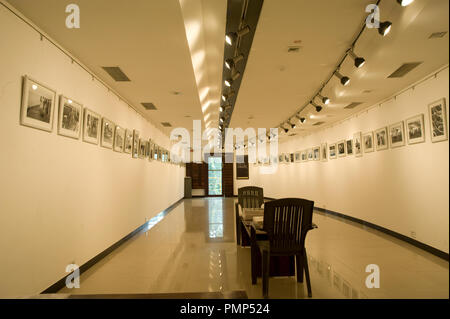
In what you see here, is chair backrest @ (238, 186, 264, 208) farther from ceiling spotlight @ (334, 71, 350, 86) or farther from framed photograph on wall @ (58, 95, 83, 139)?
framed photograph on wall @ (58, 95, 83, 139)

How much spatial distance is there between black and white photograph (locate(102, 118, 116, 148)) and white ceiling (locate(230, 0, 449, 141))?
8.74 ft

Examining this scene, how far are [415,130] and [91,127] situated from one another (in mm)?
4134

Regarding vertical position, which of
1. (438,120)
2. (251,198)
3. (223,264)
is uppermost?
(438,120)

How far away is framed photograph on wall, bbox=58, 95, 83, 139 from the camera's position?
3.05 m

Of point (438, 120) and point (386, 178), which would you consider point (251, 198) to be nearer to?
point (386, 178)

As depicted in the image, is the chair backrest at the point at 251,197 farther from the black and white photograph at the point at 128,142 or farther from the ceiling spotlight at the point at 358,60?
the black and white photograph at the point at 128,142

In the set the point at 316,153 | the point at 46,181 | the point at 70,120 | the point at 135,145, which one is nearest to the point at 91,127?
the point at 70,120

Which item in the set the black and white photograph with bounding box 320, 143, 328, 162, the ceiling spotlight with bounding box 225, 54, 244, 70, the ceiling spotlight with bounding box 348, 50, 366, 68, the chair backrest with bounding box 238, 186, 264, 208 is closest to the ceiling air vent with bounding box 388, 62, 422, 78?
A: the ceiling spotlight with bounding box 348, 50, 366, 68

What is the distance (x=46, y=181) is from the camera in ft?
9.12

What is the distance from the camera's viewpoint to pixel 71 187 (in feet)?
10.7

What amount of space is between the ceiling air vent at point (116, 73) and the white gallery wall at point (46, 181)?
31 cm
